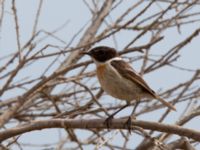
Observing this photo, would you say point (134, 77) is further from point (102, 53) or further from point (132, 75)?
point (102, 53)

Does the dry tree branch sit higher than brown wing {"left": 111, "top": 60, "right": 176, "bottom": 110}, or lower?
lower

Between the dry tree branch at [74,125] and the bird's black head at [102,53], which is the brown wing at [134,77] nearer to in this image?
the bird's black head at [102,53]

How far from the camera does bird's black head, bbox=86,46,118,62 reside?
5102 millimetres

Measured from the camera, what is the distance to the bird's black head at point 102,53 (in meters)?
5.10

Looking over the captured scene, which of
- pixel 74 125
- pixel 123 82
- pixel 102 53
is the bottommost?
pixel 74 125

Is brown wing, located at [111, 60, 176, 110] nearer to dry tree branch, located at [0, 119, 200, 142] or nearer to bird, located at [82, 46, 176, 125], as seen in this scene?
bird, located at [82, 46, 176, 125]

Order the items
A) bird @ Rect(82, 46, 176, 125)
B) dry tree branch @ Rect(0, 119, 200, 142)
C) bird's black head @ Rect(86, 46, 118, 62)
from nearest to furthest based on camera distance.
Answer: dry tree branch @ Rect(0, 119, 200, 142), bird @ Rect(82, 46, 176, 125), bird's black head @ Rect(86, 46, 118, 62)

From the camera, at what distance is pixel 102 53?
5.15m

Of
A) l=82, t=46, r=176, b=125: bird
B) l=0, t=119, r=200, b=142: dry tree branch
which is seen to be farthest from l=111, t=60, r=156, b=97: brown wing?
l=0, t=119, r=200, b=142: dry tree branch

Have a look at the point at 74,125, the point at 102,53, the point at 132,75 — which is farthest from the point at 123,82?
the point at 74,125

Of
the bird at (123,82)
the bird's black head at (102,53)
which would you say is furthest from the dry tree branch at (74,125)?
the bird's black head at (102,53)

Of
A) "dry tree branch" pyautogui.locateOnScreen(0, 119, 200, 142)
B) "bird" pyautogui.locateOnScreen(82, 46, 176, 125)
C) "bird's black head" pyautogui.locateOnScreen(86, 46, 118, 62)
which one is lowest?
"dry tree branch" pyautogui.locateOnScreen(0, 119, 200, 142)

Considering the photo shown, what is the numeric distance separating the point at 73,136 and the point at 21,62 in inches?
33.1

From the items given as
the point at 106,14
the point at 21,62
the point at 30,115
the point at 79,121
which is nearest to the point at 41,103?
the point at 30,115
